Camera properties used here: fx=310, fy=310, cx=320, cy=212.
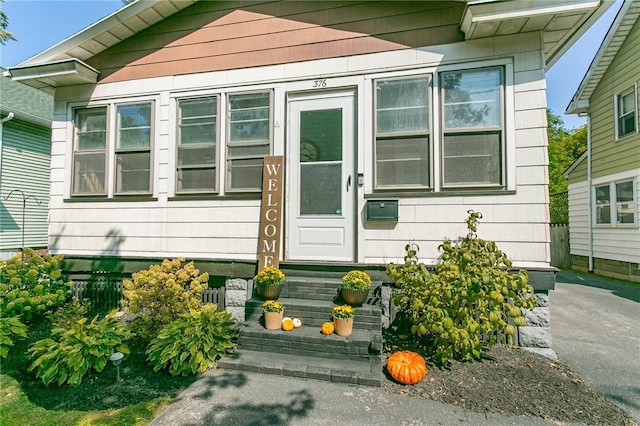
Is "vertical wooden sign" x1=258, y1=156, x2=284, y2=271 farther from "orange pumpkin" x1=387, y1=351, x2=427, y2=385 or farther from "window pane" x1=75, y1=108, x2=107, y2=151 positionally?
"window pane" x1=75, y1=108, x2=107, y2=151

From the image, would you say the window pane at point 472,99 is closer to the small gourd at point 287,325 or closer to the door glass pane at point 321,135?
the door glass pane at point 321,135

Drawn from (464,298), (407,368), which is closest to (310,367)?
(407,368)

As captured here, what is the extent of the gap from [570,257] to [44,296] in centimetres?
1368

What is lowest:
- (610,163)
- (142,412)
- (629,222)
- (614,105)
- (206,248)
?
(142,412)

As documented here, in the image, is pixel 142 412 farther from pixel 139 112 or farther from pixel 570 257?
pixel 570 257

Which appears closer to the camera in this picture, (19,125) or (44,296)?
(44,296)

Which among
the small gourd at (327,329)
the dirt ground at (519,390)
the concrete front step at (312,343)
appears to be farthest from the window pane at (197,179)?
the dirt ground at (519,390)

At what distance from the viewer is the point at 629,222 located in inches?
311

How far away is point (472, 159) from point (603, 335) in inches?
122

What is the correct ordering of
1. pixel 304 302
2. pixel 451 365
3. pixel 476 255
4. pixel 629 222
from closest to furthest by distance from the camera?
pixel 451 365 → pixel 476 255 → pixel 304 302 → pixel 629 222

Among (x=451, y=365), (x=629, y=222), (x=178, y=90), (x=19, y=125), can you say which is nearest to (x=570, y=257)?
(x=629, y=222)

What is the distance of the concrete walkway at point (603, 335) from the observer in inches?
119

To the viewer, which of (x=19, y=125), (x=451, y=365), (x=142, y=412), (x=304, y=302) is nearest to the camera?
(x=142, y=412)

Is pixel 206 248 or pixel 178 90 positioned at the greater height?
pixel 178 90
